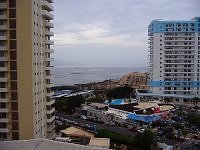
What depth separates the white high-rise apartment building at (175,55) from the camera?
30562 mm

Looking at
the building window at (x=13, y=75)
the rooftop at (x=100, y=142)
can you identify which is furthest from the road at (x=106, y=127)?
the building window at (x=13, y=75)

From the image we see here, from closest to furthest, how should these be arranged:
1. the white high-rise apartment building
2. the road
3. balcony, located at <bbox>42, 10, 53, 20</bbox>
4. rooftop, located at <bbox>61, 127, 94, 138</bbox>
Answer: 1. balcony, located at <bbox>42, 10, 53, 20</bbox>
2. rooftop, located at <bbox>61, 127, 94, 138</bbox>
3. the road
4. the white high-rise apartment building

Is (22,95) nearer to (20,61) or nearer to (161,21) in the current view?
(20,61)

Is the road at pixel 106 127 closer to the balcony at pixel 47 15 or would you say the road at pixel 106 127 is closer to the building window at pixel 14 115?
the balcony at pixel 47 15

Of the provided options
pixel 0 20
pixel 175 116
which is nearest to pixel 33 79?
pixel 0 20

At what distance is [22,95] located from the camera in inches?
434

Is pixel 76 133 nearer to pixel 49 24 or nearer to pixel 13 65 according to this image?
pixel 49 24

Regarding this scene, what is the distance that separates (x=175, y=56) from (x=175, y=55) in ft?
0.38

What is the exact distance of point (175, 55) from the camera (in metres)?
30.8

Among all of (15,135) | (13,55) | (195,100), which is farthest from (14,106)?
(195,100)

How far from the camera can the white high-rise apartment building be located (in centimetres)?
3056

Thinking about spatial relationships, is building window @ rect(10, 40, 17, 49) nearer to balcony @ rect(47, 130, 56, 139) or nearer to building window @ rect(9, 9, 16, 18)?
building window @ rect(9, 9, 16, 18)

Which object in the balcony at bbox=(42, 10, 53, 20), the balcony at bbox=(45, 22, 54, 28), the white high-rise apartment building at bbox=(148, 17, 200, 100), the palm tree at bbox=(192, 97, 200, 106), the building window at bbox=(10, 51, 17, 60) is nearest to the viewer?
the building window at bbox=(10, 51, 17, 60)

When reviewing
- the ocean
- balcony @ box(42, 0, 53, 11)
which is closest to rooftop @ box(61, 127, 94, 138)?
balcony @ box(42, 0, 53, 11)
